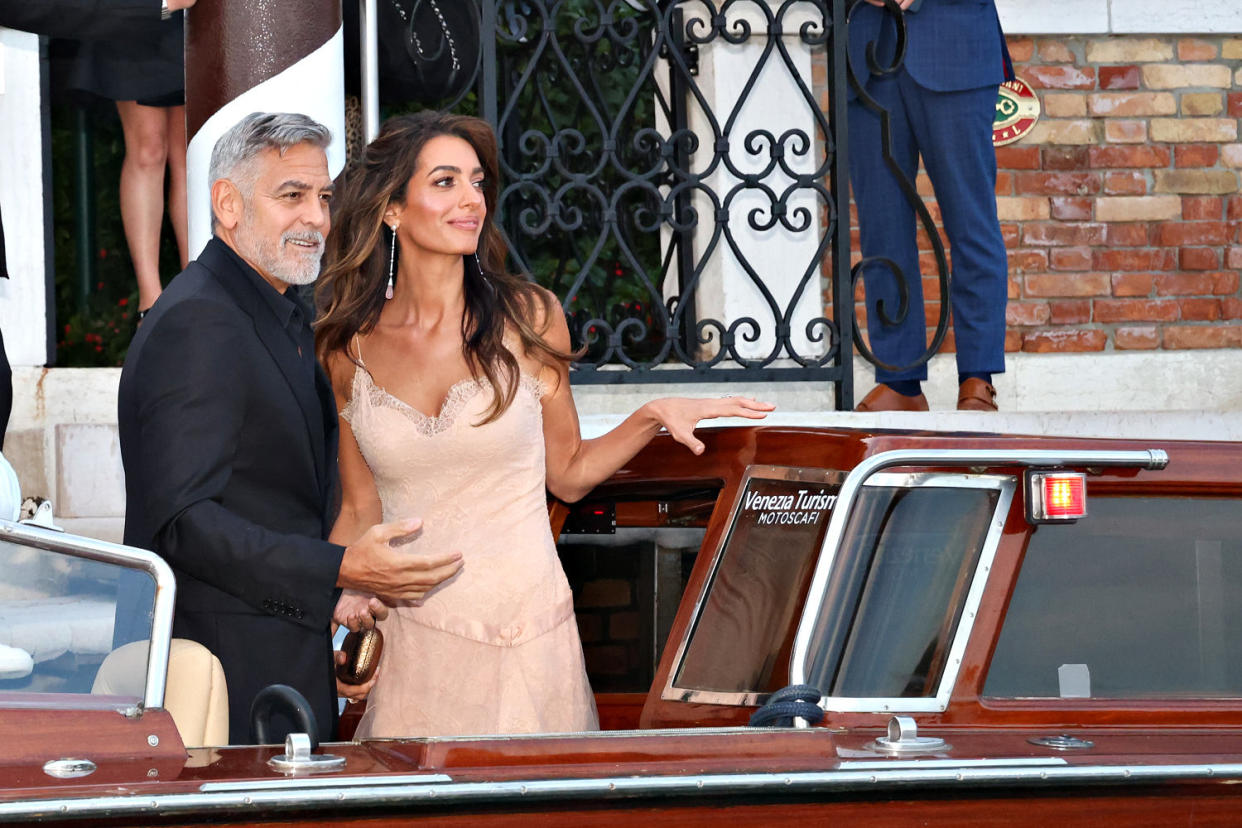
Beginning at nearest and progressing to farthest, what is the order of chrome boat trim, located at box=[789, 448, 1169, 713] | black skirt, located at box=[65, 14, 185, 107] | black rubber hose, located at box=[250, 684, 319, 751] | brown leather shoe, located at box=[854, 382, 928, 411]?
black rubber hose, located at box=[250, 684, 319, 751] → chrome boat trim, located at box=[789, 448, 1169, 713] → brown leather shoe, located at box=[854, 382, 928, 411] → black skirt, located at box=[65, 14, 185, 107]

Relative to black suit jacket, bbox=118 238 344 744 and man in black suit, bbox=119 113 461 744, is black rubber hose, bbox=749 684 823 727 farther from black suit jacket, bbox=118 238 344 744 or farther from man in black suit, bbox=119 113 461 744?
black suit jacket, bbox=118 238 344 744

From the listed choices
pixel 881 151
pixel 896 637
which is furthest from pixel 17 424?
pixel 896 637

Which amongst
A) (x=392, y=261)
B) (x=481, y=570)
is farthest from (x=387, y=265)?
(x=481, y=570)

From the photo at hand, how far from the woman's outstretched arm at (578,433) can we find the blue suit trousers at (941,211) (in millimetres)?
2601

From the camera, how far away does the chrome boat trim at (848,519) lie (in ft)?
8.86

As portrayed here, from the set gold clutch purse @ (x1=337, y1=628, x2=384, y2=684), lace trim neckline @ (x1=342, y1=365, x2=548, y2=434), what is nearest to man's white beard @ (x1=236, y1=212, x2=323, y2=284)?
lace trim neckline @ (x1=342, y1=365, x2=548, y2=434)

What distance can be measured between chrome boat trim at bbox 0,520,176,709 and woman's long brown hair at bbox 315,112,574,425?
1117 mm

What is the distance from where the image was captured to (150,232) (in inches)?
230

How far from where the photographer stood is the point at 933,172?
5.78 metres

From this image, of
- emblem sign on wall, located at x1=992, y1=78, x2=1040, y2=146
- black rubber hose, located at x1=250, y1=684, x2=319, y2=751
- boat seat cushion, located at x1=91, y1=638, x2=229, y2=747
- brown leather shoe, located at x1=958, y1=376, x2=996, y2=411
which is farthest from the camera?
emblem sign on wall, located at x1=992, y1=78, x2=1040, y2=146

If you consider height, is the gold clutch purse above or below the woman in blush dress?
below

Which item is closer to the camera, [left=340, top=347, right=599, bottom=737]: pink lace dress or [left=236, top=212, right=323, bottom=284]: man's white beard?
[left=236, top=212, right=323, bottom=284]: man's white beard

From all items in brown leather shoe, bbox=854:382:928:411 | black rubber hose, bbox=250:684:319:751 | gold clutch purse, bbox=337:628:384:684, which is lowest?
gold clutch purse, bbox=337:628:384:684

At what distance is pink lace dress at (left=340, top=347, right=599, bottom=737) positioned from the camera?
325 centimetres
